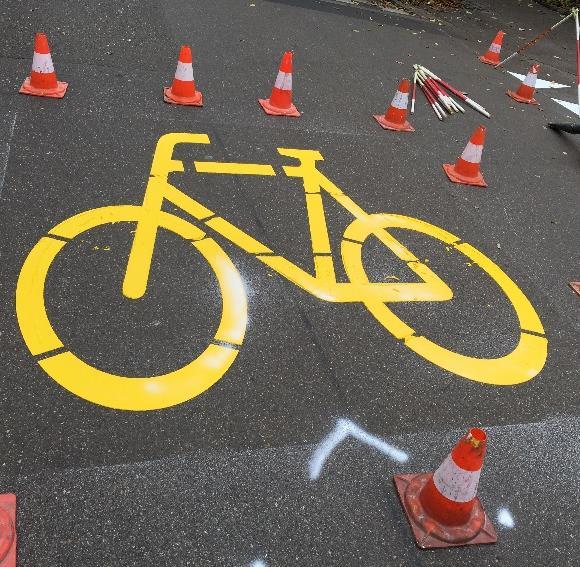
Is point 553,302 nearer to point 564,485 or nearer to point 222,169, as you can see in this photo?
point 564,485

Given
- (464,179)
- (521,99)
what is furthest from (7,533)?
(521,99)

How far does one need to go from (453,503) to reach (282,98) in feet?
15.1

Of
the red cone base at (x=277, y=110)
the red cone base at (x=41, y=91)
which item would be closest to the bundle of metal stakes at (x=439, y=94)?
the red cone base at (x=277, y=110)

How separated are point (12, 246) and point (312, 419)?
211cm

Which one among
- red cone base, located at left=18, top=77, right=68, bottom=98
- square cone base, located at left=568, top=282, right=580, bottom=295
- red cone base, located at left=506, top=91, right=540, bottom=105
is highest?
red cone base, located at left=506, top=91, right=540, bottom=105

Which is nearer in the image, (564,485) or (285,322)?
(564,485)

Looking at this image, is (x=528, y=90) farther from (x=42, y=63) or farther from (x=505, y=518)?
(x=505, y=518)

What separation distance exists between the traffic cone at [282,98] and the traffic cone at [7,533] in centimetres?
454

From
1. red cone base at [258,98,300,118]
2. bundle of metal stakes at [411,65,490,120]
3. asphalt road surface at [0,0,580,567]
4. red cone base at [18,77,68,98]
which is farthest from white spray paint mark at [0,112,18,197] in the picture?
bundle of metal stakes at [411,65,490,120]

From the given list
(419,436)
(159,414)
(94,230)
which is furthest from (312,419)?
(94,230)

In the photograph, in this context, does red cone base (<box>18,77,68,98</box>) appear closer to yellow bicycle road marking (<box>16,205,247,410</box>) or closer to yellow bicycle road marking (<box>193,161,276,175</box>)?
yellow bicycle road marking (<box>193,161,276,175</box>)

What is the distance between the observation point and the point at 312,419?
2.79m

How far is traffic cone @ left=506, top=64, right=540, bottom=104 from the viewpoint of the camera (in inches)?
307

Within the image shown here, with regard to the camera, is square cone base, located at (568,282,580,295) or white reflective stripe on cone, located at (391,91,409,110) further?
white reflective stripe on cone, located at (391,91,409,110)
